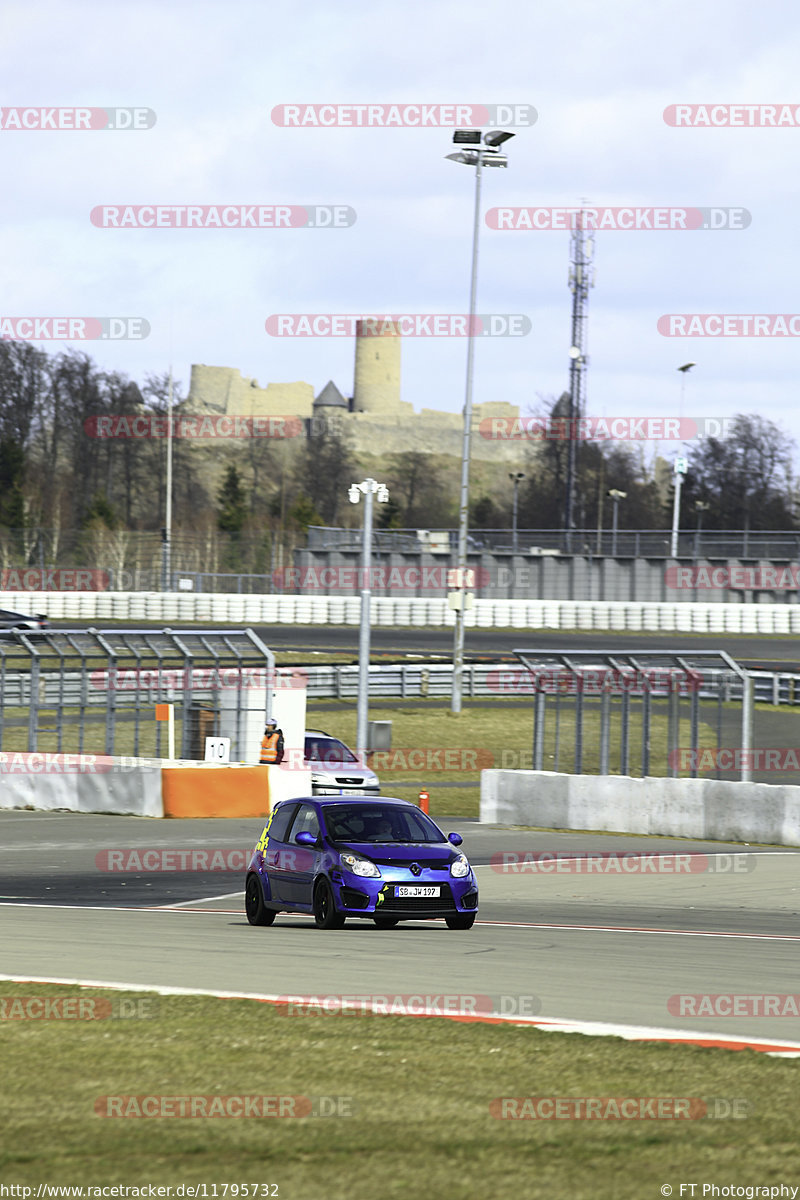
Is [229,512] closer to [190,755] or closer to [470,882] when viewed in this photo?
[190,755]

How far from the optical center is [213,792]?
24.7 meters

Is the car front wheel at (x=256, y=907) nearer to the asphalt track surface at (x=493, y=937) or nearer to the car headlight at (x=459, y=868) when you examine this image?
the asphalt track surface at (x=493, y=937)

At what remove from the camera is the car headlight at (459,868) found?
1263 centimetres

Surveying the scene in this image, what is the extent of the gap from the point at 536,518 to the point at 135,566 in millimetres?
69720

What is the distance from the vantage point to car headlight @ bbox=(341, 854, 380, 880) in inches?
491

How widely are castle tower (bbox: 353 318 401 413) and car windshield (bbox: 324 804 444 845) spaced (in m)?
178

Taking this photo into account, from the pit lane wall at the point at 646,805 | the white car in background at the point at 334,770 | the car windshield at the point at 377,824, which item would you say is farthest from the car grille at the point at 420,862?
the white car in background at the point at 334,770

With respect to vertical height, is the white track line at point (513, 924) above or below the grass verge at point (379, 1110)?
below

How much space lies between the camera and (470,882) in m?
12.8

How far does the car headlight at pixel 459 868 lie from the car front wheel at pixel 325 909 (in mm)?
1023

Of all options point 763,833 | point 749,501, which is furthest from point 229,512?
point 763,833

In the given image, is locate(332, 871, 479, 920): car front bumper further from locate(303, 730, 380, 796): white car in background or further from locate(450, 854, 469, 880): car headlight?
locate(303, 730, 380, 796): white car in background

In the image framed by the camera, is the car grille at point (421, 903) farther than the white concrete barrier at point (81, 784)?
No

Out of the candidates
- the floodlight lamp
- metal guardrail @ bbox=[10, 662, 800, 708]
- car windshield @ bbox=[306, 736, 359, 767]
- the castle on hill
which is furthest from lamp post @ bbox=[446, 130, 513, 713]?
the castle on hill
